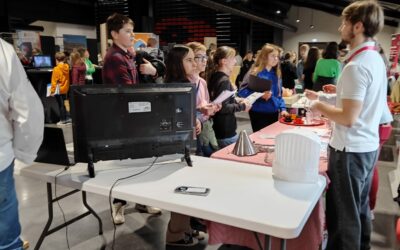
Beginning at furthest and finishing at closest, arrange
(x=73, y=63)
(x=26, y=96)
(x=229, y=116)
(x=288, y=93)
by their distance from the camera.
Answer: (x=73, y=63)
(x=288, y=93)
(x=229, y=116)
(x=26, y=96)

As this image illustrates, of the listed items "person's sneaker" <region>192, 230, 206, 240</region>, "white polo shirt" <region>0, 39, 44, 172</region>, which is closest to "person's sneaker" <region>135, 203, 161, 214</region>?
→ "person's sneaker" <region>192, 230, 206, 240</region>

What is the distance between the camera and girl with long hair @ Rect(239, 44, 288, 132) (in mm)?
2971

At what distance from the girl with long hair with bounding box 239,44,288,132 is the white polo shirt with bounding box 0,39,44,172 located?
198 centimetres

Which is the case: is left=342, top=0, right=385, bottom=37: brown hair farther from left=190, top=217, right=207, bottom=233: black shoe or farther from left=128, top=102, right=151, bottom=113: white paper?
left=190, top=217, right=207, bottom=233: black shoe

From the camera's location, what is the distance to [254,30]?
42.3 ft

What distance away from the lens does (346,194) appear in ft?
5.49

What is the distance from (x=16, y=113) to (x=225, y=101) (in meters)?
1.43

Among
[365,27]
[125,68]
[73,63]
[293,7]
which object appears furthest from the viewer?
[293,7]

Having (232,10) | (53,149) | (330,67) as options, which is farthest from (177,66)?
(232,10)

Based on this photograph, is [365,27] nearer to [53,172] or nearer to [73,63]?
[53,172]

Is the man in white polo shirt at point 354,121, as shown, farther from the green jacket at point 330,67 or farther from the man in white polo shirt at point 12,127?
the green jacket at point 330,67

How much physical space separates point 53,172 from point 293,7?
14407mm

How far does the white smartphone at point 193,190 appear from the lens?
1354 mm

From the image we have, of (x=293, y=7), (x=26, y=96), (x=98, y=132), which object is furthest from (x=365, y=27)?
(x=293, y=7)
